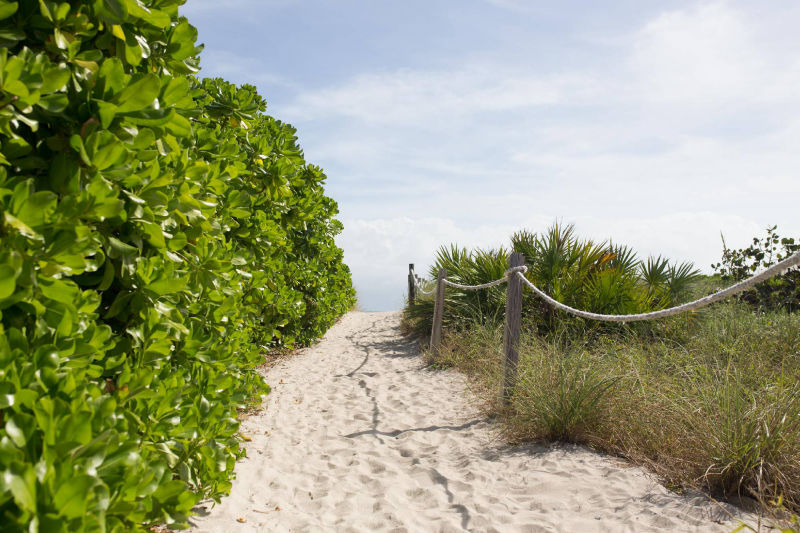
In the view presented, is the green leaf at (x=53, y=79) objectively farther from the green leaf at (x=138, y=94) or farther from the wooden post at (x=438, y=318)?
the wooden post at (x=438, y=318)

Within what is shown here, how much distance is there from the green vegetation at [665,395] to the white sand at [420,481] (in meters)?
0.22

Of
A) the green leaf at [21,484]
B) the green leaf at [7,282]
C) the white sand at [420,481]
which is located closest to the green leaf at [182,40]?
the green leaf at [7,282]

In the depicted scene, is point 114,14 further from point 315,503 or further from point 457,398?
point 457,398

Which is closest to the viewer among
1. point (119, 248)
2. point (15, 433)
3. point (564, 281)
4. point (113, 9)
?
point (15, 433)

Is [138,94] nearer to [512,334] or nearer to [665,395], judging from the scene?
[665,395]

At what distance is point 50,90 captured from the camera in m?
1.55

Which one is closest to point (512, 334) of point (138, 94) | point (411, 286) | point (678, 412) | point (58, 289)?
point (678, 412)

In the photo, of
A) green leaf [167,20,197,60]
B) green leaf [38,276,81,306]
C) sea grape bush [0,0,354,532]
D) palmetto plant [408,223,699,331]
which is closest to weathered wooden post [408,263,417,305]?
palmetto plant [408,223,699,331]

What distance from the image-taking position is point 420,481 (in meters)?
3.65

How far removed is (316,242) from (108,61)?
290 inches

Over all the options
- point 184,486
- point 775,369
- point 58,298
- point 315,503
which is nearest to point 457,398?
point 315,503

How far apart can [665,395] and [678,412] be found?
8.5 inches

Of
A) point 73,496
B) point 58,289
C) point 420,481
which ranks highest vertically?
point 58,289

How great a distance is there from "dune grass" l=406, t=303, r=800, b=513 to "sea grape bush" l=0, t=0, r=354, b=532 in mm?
2657
